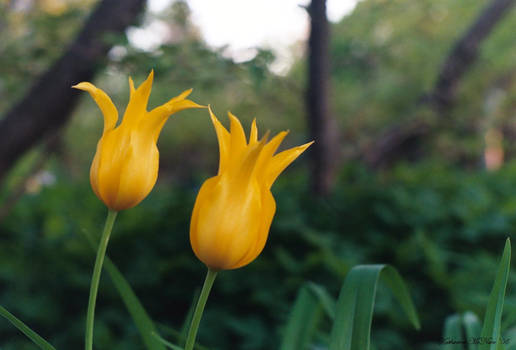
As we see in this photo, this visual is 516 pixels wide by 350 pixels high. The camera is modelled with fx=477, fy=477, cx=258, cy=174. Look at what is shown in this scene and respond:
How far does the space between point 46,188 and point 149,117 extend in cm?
340

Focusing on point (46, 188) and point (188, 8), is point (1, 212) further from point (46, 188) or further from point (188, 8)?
point (188, 8)

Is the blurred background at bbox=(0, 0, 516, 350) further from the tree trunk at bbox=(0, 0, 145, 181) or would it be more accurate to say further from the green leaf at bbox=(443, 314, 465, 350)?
the green leaf at bbox=(443, 314, 465, 350)

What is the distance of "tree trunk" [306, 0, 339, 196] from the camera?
2.44 m

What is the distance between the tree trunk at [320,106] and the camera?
244 centimetres

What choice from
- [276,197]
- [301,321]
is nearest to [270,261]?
[276,197]

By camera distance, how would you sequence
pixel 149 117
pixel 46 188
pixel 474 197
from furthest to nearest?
1. pixel 46 188
2. pixel 474 197
3. pixel 149 117

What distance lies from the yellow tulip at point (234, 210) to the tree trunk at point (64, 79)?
163 centimetres

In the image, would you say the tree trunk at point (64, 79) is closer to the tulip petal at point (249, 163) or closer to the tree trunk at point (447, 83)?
the tulip petal at point (249, 163)

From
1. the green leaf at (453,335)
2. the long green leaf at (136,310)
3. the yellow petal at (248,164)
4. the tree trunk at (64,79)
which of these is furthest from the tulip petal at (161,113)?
the tree trunk at (64,79)

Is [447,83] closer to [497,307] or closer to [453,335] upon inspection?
[453,335]

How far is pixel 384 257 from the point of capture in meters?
2.42

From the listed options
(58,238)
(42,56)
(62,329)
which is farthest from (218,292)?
(42,56)

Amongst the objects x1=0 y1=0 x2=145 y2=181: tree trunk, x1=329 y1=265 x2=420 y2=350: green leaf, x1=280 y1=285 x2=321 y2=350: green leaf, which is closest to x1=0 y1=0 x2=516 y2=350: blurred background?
x1=0 y1=0 x2=145 y2=181: tree trunk

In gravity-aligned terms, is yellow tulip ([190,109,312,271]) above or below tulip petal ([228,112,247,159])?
below
